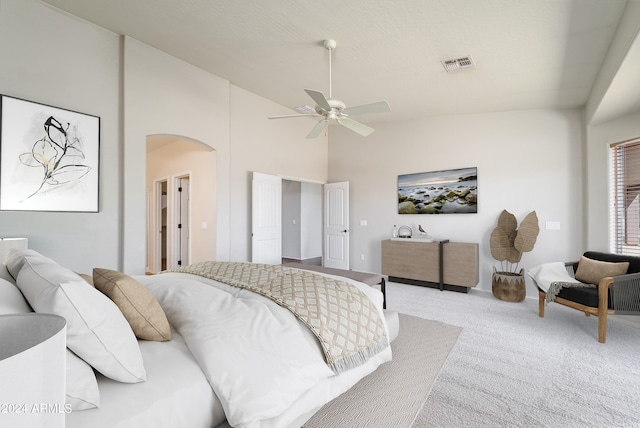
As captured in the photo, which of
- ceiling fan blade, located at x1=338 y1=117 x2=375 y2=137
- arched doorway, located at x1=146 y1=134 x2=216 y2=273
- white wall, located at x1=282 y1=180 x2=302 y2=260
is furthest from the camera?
white wall, located at x1=282 y1=180 x2=302 y2=260

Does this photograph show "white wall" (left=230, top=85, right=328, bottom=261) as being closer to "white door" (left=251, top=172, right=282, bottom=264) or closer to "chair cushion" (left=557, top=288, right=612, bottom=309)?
"white door" (left=251, top=172, right=282, bottom=264)

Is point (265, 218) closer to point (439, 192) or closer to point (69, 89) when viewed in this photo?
point (69, 89)

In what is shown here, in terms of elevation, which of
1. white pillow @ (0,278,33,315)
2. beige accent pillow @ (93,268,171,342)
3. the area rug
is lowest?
the area rug

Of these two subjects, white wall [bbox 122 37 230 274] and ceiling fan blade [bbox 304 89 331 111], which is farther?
white wall [bbox 122 37 230 274]

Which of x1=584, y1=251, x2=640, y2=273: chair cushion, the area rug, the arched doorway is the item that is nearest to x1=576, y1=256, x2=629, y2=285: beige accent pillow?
x1=584, y1=251, x2=640, y2=273: chair cushion

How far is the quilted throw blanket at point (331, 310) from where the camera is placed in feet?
5.57

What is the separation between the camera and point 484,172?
495cm

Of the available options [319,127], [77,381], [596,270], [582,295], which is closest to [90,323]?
[77,381]

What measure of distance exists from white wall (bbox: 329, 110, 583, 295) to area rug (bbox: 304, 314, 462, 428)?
2.69 m

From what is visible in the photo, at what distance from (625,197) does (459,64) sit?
2621 millimetres

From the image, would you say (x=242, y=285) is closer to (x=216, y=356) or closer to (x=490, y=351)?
(x=216, y=356)

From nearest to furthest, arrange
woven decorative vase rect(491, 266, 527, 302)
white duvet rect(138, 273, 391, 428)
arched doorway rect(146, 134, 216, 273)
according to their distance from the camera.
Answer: white duvet rect(138, 273, 391, 428), woven decorative vase rect(491, 266, 527, 302), arched doorway rect(146, 134, 216, 273)

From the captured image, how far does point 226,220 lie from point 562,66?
4.57m

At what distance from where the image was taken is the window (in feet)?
11.8
